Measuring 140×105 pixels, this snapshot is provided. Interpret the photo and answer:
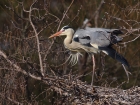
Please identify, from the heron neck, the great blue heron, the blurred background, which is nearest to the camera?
the blurred background

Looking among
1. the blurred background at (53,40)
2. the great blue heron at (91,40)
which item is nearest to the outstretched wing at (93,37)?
the great blue heron at (91,40)

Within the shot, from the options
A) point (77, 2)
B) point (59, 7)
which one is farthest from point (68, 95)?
point (77, 2)

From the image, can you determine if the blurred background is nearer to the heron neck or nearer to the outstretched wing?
the heron neck

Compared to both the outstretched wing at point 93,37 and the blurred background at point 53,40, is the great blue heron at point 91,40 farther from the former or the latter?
the blurred background at point 53,40

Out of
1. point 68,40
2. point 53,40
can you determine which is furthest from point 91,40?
point 53,40

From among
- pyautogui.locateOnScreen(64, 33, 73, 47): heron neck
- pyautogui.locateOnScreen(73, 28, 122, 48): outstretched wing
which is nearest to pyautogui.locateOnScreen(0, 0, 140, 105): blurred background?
pyautogui.locateOnScreen(64, 33, 73, 47): heron neck

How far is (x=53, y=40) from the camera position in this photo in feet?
17.3

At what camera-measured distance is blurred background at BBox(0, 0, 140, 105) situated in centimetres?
508

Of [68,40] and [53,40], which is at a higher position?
[53,40]

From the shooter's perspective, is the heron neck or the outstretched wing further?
the heron neck

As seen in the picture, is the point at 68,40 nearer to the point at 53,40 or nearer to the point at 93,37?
the point at 93,37

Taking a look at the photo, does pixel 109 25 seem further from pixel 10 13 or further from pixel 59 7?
pixel 10 13

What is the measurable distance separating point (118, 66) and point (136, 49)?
48cm

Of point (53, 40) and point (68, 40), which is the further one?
point (68, 40)
